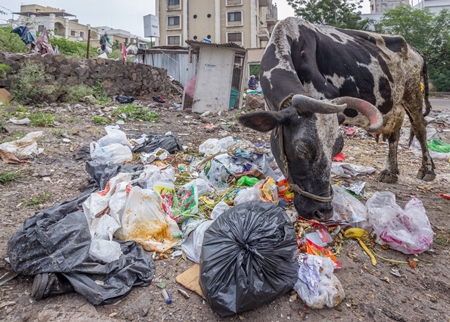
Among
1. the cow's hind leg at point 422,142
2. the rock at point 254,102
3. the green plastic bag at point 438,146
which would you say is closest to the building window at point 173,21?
the rock at point 254,102

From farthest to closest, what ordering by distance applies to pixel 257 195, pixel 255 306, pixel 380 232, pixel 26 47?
pixel 26 47 → pixel 257 195 → pixel 380 232 → pixel 255 306

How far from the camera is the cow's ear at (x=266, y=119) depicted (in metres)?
2.13

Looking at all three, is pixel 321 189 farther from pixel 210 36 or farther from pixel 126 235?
pixel 210 36

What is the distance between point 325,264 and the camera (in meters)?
2.12

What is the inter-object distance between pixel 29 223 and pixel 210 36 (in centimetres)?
3503

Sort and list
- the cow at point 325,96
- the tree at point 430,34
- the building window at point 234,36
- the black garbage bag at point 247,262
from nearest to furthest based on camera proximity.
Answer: the black garbage bag at point 247,262 → the cow at point 325,96 → the tree at point 430,34 → the building window at point 234,36

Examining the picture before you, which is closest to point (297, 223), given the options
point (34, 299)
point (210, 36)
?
point (34, 299)

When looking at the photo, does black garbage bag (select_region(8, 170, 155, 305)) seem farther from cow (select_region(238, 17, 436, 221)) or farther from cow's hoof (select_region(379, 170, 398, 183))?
cow's hoof (select_region(379, 170, 398, 183))

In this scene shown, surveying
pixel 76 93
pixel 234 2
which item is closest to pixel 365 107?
pixel 76 93

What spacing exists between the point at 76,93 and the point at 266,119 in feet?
27.9

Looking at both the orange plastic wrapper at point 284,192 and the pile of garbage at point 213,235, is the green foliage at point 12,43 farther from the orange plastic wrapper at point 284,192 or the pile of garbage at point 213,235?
the orange plastic wrapper at point 284,192

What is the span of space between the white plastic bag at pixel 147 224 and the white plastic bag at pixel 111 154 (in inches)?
71.1

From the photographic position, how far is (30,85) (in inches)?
324

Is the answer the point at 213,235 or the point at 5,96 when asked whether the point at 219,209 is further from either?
the point at 5,96
